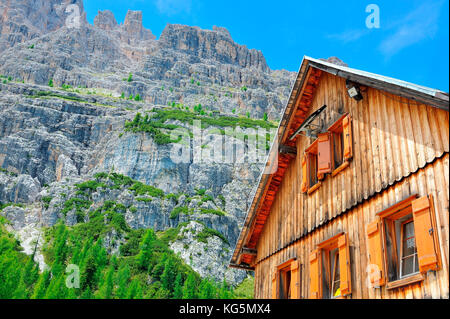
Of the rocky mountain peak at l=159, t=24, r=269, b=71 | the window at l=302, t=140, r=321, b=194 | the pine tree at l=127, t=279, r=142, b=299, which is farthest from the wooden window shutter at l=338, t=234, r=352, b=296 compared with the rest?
the rocky mountain peak at l=159, t=24, r=269, b=71

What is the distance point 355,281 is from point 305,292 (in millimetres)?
2004

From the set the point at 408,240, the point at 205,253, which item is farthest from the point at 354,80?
the point at 205,253

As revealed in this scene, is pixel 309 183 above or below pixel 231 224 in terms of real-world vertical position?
below

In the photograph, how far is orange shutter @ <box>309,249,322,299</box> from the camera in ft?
28.4

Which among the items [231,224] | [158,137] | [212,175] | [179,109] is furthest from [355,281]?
[179,109]

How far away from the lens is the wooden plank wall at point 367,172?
6.12 meters

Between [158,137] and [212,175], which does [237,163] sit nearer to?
[212,175]

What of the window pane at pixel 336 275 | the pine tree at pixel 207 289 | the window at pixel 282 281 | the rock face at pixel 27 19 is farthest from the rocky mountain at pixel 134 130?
the window pane at pixel 336 275

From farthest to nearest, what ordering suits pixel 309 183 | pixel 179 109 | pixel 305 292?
pixel 179 109 → pixel 309 183 → pixel 305 292

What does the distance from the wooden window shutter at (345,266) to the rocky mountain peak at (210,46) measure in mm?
157649

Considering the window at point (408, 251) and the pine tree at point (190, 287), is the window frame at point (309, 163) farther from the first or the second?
the pine tree at point (190, 287)

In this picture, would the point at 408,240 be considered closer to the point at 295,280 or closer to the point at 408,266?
the point at 408,266

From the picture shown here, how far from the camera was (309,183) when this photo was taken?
10.1 metres

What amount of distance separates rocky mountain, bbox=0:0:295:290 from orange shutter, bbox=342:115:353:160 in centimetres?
5400
